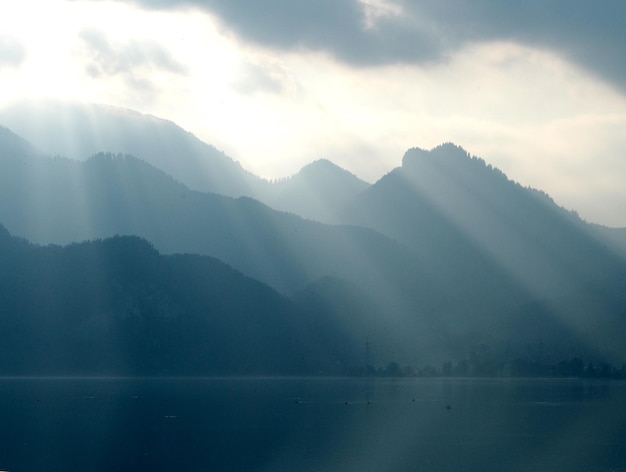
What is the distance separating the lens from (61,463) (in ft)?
286

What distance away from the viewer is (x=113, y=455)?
3659 inches

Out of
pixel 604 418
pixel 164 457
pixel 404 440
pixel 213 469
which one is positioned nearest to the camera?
pixel 213 469

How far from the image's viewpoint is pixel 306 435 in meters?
111

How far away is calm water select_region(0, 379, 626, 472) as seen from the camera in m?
88.1

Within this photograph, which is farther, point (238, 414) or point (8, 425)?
point (238, 414)

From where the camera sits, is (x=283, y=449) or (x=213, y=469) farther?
(x=283, y=449)

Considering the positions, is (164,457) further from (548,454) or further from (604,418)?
(604,418)

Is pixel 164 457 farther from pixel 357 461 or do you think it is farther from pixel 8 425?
pixel 8 425

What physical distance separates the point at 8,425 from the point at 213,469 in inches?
1804

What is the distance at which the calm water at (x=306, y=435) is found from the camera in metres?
88.1

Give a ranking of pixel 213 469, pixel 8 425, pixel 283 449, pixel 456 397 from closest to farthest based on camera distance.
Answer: pixel 213 469 → pixel 283 449 → pixel 8 425 → pixel 456 397

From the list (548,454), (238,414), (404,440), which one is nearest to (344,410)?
(238,414)

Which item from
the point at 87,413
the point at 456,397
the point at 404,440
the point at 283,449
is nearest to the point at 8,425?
the point at 87,413

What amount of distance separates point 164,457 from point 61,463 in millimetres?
9448
